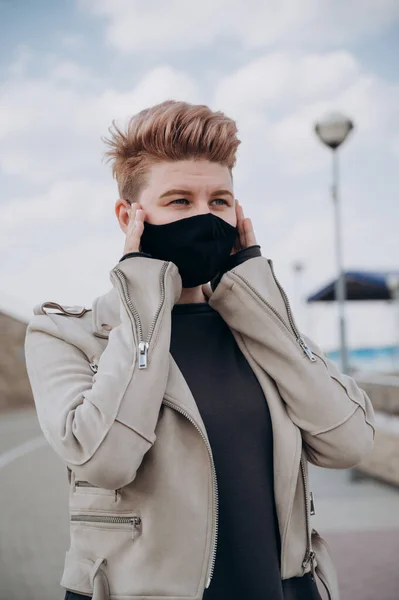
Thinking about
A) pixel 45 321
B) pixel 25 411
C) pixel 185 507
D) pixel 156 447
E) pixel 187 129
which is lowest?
pixel 25 411

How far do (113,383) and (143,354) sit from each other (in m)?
0.12

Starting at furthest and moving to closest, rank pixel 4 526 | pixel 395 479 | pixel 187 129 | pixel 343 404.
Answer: pixel 395 479 < pixel 4 526 < pixel 187 129 < pixel 343 404

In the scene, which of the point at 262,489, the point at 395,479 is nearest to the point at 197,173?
the point at 262,489

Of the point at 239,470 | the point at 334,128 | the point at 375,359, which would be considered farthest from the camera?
the point at 375,359

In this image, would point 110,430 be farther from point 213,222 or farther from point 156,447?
point 213,222

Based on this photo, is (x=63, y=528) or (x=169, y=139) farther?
(x=63, y=528)

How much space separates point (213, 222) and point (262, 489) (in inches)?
32.4

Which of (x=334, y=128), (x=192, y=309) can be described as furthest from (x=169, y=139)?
(x=334, y=128)

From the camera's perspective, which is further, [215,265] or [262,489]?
[215,265]

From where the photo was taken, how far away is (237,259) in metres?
2.42

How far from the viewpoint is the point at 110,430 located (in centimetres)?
184

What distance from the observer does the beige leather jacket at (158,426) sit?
1.87 meters

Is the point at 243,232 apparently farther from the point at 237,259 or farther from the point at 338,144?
the point at 338,144

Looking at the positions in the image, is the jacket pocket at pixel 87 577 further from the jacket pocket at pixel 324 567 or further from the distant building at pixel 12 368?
the distant building at pixel 12 368
